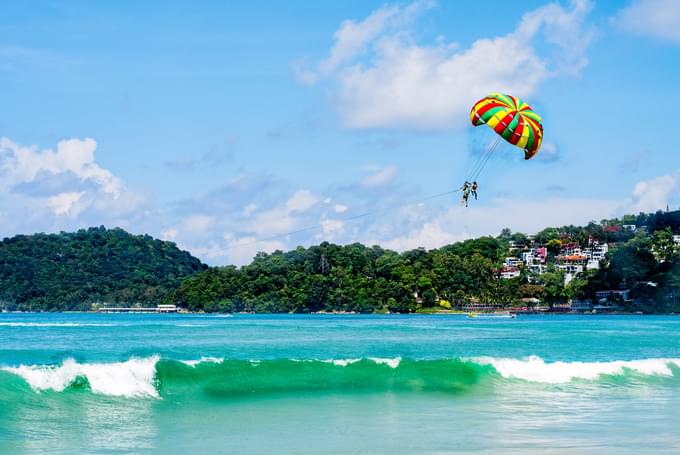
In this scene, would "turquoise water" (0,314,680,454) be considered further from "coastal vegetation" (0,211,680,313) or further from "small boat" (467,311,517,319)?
"coastal vegetation" (0,211,680,313)

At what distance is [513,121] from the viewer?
2520 centimetres

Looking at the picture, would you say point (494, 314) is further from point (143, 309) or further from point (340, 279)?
point (143, 309)

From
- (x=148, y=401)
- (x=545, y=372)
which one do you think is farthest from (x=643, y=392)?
(x=148, y=401)

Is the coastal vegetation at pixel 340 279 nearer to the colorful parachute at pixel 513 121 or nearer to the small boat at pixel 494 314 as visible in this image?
the small boat at pixel 494 314

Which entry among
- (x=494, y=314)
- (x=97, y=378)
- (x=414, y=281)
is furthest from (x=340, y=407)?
(x=414, y=281)

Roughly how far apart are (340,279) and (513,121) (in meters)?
126

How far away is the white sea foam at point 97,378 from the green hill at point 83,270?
135 m

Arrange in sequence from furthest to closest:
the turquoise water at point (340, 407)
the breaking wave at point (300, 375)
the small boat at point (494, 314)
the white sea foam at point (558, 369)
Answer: the small boat at point (494, 314), the white sea foam at point (558, 369), the breaking wave at point (300, 375), the turquoise water at point (340, 407)

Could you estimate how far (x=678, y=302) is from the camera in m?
136

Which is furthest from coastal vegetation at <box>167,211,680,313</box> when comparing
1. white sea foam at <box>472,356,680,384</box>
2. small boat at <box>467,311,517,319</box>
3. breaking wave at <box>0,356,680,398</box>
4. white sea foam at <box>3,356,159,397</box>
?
white sea foam at <box>3,356,159,397</box>

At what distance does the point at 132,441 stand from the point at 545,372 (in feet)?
42.4

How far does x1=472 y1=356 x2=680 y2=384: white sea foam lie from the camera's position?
25.0 m

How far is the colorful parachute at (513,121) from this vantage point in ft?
82.6

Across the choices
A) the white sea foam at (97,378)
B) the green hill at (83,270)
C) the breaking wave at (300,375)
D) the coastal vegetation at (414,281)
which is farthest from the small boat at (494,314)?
the white sea foam at (97,378)
